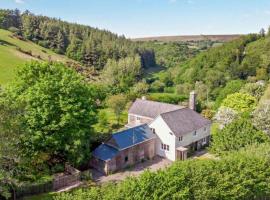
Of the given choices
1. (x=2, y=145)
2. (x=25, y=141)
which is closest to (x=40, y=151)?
(x=25, y=141)

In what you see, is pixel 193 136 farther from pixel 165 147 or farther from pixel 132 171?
pixel 132 171

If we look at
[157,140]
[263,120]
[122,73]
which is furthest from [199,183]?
[122,73]

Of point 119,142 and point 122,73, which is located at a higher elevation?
point 122,73

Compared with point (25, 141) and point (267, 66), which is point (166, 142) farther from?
point (267, 66)

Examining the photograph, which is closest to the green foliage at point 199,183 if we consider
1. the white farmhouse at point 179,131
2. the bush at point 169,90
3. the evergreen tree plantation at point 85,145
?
the evergreen tree plantation at point 85,145

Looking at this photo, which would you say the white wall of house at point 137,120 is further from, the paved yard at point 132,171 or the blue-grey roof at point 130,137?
the paved yard at point 132,171

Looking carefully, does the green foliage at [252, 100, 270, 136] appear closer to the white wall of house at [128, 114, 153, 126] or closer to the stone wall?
the stone wall

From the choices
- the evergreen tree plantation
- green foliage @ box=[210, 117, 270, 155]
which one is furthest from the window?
green foliage @ box=[210, 117, 270, 155]
